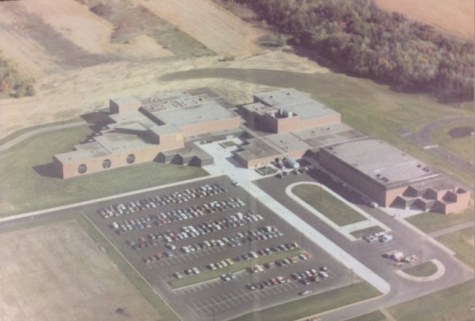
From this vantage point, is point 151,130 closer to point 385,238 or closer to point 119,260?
point 119,260

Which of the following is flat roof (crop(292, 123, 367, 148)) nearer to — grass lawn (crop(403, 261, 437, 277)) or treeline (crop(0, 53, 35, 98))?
grass lawn (crop(403, 261, 437, 277))

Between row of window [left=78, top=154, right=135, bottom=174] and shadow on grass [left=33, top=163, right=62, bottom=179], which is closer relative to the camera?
shadow on grass [left=33, top=163, right=62, bottom=179]

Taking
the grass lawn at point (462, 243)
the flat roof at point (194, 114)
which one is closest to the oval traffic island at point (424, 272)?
the grass lawn at point (462, 243)

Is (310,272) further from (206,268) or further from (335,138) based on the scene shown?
(335,138)

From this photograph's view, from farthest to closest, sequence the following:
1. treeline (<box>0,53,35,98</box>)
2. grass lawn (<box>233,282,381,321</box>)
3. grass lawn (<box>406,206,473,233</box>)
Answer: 1. treeline (<box>0,53,35,98</box>)
2. grass lawn (<box>406,206,473,233</box>)
3. grass lawn (<box>233,282,381,321</box>)

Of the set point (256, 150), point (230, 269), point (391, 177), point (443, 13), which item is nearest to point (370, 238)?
point (391, 177)

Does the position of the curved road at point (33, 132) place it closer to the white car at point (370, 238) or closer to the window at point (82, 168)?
the window at point (82, 168)

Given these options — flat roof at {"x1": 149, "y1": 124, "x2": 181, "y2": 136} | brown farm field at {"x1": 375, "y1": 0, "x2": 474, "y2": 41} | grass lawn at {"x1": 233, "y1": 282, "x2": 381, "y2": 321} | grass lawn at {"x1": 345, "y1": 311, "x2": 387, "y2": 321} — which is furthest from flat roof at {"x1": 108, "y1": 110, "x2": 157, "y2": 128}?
grass lawn at {"x1": 345, "y1": 311, "x2": 387, "y2": 321}
